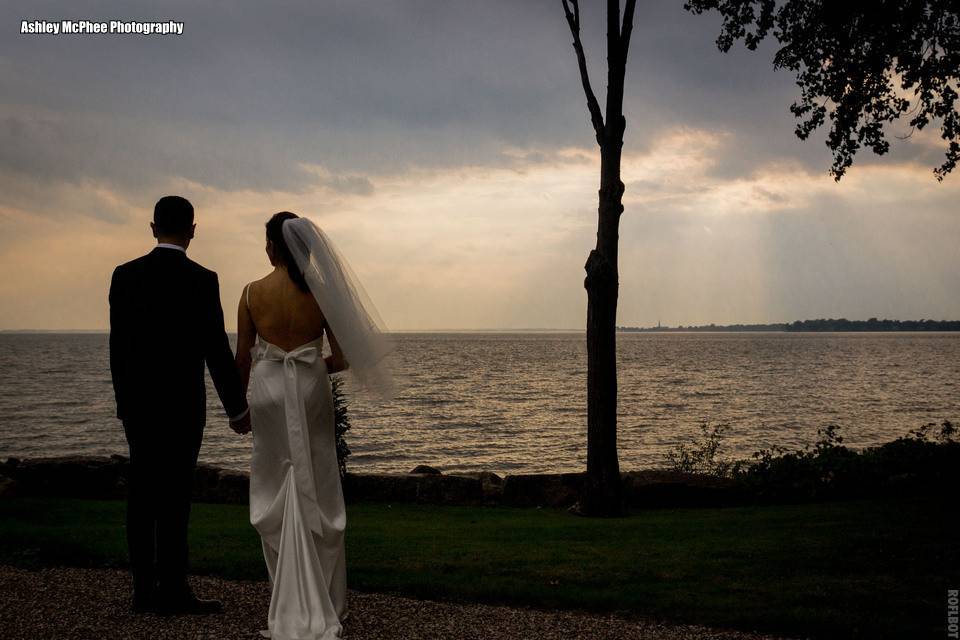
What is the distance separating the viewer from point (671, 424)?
33250 mm

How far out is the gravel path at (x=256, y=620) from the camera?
17.0ft

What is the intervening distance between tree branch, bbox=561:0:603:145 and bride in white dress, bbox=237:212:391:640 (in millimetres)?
6953

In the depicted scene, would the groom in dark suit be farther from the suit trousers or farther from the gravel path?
the gravel path

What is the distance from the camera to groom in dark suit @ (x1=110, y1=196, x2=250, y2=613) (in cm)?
545

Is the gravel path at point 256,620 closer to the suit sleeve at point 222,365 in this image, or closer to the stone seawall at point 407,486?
the suit sleeve at point 222,365

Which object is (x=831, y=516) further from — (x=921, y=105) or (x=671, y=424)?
(x=671, y=424)

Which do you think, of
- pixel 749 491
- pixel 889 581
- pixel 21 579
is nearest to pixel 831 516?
pixel 749 491

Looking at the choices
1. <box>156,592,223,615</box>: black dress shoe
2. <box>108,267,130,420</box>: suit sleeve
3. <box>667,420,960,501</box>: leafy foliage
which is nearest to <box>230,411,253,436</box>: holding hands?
<box>108,267,130,420</box>: suit sleeve

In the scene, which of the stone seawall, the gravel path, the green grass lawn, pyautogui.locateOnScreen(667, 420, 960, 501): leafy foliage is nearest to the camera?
the gravel path

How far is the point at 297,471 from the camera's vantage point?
17.9 feet

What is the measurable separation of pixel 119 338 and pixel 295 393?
1277mm

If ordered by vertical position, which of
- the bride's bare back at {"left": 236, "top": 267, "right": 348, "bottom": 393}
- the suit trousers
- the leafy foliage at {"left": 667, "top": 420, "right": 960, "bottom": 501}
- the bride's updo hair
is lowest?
the leafy foliage at {"left": 667, "top": 420, "right": 960, "bottom": 501}

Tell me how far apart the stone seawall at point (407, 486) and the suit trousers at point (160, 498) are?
780cm

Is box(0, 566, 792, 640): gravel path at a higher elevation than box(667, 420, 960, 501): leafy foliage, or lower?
higher
